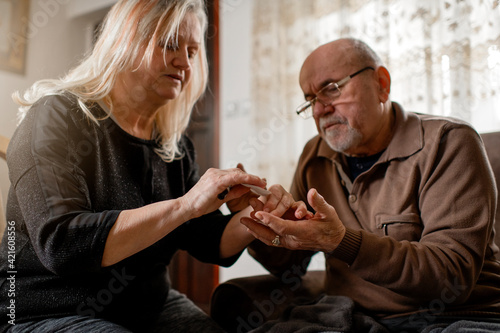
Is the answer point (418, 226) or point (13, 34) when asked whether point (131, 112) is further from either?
point (418, 226)

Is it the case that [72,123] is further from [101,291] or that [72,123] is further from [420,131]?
[420,131]

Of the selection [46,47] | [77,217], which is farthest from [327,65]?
[46,47]

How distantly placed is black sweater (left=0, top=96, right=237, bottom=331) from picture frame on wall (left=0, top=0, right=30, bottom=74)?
38 cm

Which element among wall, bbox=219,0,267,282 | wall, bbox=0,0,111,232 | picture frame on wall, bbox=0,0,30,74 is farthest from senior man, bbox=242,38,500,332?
wall, bbox=219,0,267,282

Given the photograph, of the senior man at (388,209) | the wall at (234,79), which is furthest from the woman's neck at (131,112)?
the wall at (234,79)

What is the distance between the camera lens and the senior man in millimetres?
935

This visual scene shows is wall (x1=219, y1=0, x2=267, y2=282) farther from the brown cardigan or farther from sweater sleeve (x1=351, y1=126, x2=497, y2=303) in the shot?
sweater sleeve (x1=351, y1=126, x2=497, y2=303)

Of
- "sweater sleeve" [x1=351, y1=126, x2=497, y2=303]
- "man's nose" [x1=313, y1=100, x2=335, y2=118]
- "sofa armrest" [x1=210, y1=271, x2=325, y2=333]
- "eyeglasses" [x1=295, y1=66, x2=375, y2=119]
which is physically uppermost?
"eyeglasses" [x1=295, y1=66, x2=375, y2=119]

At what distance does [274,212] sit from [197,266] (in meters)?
1.92

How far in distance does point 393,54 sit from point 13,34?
6.00ft

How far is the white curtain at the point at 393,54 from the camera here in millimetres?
1865

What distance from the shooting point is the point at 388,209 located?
1123 millimetres

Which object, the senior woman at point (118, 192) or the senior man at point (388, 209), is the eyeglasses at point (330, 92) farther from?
the senior woman at point (118, 192)

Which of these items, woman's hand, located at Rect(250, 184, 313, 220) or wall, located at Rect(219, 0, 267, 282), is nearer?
woman's hand, located at Rect(250, 184, 313, 220)
